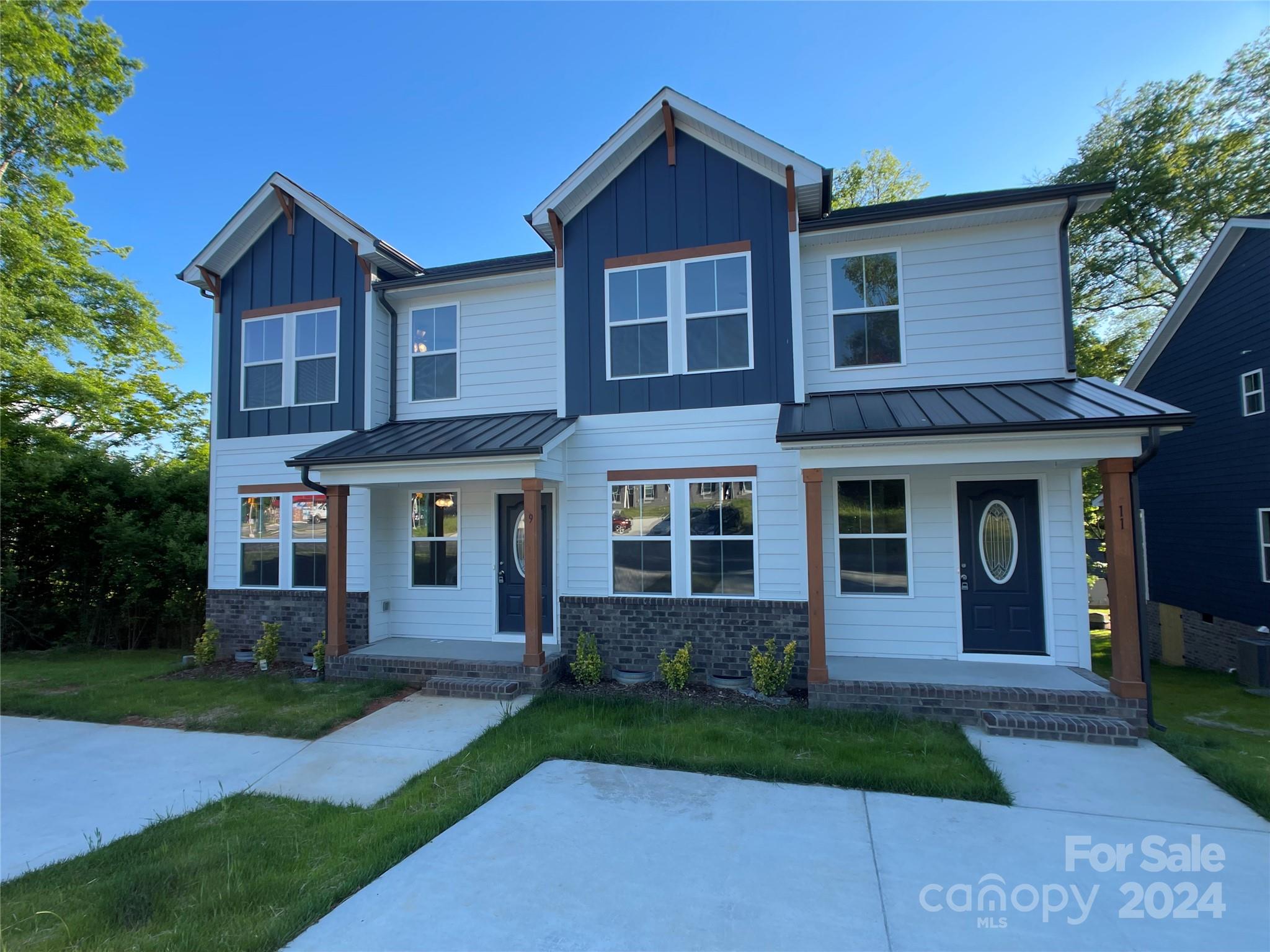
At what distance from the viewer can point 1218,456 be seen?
11664 mm

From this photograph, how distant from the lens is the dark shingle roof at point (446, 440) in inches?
302

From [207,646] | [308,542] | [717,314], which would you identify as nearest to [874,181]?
[717,314]

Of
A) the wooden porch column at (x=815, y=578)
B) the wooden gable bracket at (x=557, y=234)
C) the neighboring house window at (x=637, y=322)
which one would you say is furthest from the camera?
the wooden gable bracket at (x=557, y=234)

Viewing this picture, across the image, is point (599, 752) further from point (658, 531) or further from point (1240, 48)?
point (1240, 48)

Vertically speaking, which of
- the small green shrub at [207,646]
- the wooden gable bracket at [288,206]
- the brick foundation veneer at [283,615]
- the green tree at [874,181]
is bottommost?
the small green shrub at [207,646]

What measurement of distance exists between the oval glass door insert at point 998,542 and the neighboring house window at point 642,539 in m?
3.84

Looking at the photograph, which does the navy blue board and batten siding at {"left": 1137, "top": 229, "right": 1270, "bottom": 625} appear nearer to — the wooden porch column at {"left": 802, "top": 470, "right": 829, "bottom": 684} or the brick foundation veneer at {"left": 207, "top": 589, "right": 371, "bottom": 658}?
the wooden porch column at {"left": 802, "top": 470, "right": 829, "bottom": 684}

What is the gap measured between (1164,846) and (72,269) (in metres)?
21.2

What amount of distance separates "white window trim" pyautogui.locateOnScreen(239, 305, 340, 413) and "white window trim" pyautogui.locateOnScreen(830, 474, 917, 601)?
762cm

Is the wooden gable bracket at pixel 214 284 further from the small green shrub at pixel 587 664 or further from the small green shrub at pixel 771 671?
the small green shrub at pixel 771 671

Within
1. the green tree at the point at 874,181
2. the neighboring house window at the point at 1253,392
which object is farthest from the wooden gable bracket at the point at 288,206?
the green tree at the point at 874,181

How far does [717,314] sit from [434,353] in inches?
180

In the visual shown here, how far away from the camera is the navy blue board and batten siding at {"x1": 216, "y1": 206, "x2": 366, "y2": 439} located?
959 cm

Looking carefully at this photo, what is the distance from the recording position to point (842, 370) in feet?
26.4
